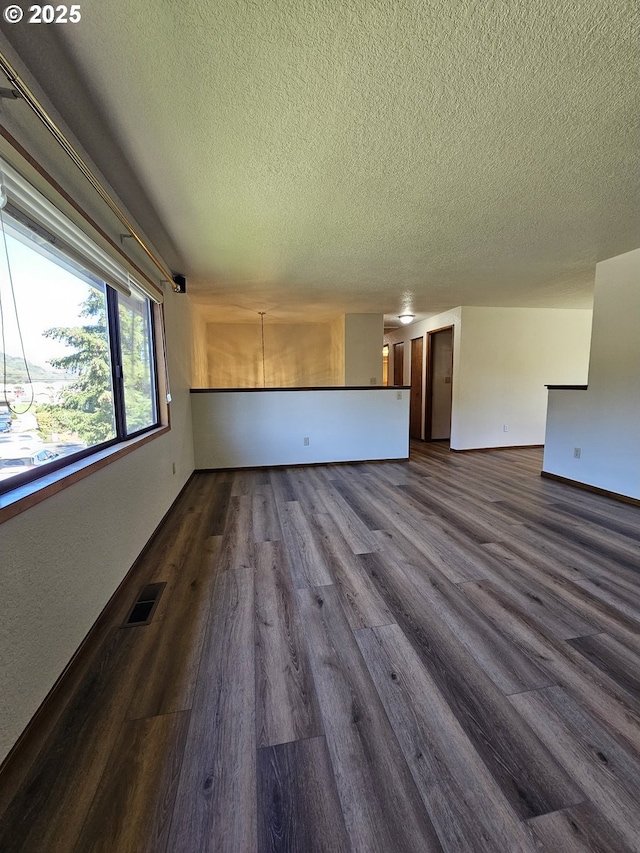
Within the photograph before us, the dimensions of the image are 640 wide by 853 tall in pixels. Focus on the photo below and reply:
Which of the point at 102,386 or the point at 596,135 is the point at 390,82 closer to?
the point at 596,135

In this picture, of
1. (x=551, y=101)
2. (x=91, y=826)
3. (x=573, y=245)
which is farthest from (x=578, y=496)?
(x=91, y=826)

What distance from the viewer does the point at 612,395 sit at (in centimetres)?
320

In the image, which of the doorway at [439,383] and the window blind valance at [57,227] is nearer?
the window blind valance at [57,227]

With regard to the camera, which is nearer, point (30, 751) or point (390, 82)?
point (30, 751)

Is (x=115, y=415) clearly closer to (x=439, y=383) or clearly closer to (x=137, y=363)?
(x=137, y=363)

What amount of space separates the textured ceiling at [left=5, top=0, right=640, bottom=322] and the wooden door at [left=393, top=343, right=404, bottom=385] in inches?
170

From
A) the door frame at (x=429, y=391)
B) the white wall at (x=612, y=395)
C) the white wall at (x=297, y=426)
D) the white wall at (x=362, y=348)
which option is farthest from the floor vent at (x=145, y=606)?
the door frame at (x=429, y=391)

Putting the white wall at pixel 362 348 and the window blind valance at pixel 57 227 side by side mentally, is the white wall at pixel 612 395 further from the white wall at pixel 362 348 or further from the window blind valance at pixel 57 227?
the window blind valance at pixel 57 227

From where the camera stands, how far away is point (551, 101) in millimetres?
1378

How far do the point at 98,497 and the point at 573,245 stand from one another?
3.85m

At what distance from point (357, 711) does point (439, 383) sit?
5780 millimetres

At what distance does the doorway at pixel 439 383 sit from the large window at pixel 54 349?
5133mm


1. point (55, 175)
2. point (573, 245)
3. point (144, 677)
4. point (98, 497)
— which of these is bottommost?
point (144, 677)

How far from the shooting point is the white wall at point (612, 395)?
119 inches
